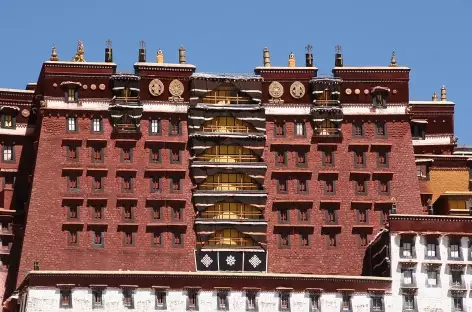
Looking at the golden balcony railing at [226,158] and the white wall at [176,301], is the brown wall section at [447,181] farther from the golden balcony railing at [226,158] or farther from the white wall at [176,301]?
the white wall at [176,301]

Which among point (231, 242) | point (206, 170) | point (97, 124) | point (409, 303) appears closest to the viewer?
point (409, 303)

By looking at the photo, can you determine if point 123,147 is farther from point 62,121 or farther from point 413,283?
point 413,283

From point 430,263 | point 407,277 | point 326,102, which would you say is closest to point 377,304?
point 407,277

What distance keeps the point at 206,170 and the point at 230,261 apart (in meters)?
10.2

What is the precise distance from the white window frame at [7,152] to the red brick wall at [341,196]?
2833cm

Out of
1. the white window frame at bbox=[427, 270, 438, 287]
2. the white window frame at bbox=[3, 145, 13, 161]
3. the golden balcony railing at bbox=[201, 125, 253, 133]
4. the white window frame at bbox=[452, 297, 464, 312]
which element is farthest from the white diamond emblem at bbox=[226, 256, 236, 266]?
the white window frame at bbox=[3, 145, 13, 161]

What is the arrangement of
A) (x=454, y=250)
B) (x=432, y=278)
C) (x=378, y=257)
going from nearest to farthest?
(x=432, y=278) < (x=454, y=250) < (x=378, y=257)

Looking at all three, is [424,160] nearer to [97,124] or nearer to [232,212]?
[232,212]

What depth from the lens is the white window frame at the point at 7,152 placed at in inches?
6432

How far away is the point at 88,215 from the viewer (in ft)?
505

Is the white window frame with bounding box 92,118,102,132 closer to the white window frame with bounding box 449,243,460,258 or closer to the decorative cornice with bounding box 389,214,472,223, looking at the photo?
the decorative cornice with bounding box 389,214,472,223

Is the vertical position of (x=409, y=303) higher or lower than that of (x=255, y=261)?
lower

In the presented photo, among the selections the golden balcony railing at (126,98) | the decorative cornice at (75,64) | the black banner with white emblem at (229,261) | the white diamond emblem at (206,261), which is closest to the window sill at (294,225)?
the black banner with white emblem at (229,261)

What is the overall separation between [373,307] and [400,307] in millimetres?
2627
